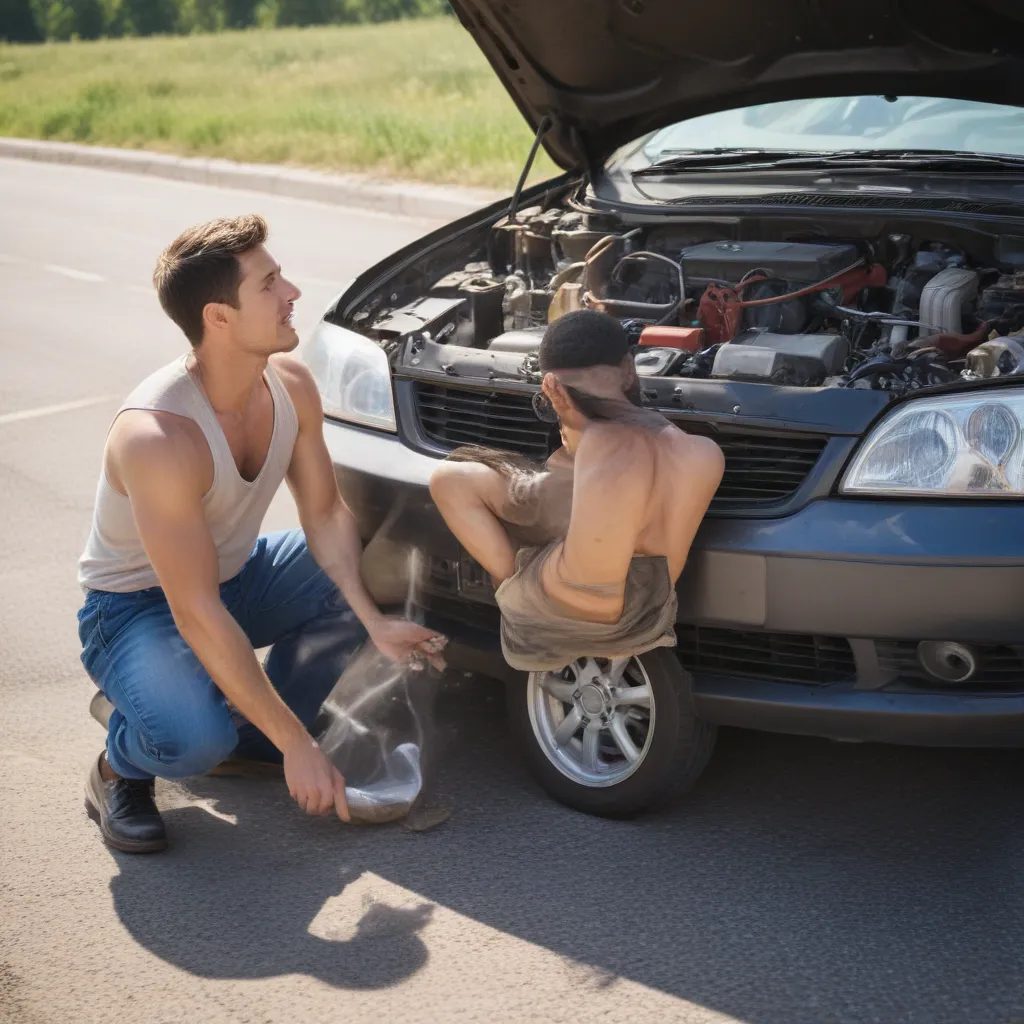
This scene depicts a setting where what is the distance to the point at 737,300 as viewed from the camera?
3822mm

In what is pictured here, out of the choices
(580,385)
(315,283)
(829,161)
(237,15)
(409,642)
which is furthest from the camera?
(237,15)

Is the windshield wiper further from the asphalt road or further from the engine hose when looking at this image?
the asphalt road

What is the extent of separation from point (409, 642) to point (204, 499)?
57 centimetres

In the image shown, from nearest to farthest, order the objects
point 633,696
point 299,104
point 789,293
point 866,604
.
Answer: point 866,604
point 633,696
point 789,293
point 299,104

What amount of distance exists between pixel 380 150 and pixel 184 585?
458 inches

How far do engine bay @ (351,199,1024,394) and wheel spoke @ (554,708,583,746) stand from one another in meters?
0.78

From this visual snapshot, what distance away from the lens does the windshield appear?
4.24 m

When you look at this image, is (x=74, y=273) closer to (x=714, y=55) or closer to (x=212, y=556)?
(x=714, y=55)

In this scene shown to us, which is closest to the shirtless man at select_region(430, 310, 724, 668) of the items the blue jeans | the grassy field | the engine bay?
the engine bay

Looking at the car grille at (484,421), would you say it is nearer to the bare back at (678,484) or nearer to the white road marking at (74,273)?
the bare back at (678,484)

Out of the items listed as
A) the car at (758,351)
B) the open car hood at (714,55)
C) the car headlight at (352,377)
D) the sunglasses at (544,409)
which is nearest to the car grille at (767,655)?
the car at (758,351)

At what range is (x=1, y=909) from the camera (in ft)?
10.5

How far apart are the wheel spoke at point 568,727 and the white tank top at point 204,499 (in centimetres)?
89

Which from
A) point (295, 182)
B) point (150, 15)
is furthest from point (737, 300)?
point (150, 15)
